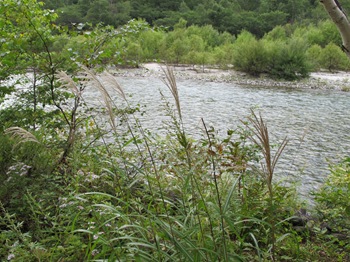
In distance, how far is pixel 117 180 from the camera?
176 cm

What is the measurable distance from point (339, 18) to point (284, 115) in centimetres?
908

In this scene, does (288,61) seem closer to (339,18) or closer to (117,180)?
(339,18)

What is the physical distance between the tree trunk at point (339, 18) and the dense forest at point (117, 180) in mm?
566

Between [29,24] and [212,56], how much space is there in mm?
21859

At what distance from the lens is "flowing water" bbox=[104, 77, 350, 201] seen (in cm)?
628

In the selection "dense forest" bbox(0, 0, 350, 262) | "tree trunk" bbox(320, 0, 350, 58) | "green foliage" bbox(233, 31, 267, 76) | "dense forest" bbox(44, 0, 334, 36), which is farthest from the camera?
"dense forest" bbox(44, 0, 334, 36)

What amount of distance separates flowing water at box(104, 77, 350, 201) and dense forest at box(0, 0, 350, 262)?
66cm

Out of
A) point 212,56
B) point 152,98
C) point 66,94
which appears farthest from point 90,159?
point 212,56

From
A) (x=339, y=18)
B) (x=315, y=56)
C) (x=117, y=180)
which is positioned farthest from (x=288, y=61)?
(x=117, y=180)

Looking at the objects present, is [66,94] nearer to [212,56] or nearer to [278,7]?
[212,56]

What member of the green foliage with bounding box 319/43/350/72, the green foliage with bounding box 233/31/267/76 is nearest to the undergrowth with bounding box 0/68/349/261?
the green foliage with bounding box 233/31/267/76

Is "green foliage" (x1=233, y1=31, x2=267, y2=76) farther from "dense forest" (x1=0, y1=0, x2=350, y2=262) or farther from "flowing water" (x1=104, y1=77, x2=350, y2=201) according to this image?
"dense forest" (x1=0, y1=0, x2=350, y2=262)

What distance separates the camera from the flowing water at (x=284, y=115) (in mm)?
6277

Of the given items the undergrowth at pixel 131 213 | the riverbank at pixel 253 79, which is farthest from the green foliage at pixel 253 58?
the undergrowth at pixel 131 213
